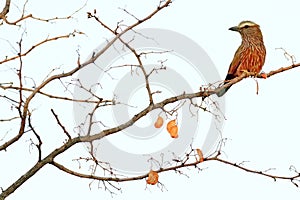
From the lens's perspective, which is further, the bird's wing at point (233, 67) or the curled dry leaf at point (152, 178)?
the bird's wing at point (233, 67)

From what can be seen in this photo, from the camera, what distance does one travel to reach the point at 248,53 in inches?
A: 188

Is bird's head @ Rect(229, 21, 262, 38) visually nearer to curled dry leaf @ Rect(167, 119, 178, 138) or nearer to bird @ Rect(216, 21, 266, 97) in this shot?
bird @ Rect(216, 21, 266, 97)

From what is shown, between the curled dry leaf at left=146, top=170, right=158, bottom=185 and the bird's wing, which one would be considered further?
the bird's wing

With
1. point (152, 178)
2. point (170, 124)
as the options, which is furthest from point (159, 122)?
point (152, 178)

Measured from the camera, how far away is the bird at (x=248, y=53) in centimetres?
472

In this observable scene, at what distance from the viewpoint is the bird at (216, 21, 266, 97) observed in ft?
15.5

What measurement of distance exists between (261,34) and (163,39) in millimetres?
1335

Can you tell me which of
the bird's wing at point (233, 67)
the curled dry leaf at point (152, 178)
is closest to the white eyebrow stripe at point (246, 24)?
the bird's wing at point (233, 67)

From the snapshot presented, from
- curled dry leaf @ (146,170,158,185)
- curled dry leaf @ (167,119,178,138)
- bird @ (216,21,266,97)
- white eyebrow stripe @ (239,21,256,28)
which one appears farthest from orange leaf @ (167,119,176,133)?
white eyebrow stripe @ (239,21,256,28)

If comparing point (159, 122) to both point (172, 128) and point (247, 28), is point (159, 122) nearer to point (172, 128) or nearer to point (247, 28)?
point (172, 128)

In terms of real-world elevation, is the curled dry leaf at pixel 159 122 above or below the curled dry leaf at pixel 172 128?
above

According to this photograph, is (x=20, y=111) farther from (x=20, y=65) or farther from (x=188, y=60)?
(x=188, y=60)

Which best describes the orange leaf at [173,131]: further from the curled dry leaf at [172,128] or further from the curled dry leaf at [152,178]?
the curled dry leaf at [152,178]

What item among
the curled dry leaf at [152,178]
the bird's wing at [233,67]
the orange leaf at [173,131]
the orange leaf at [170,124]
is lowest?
the curled dry leaf at [152,178]
